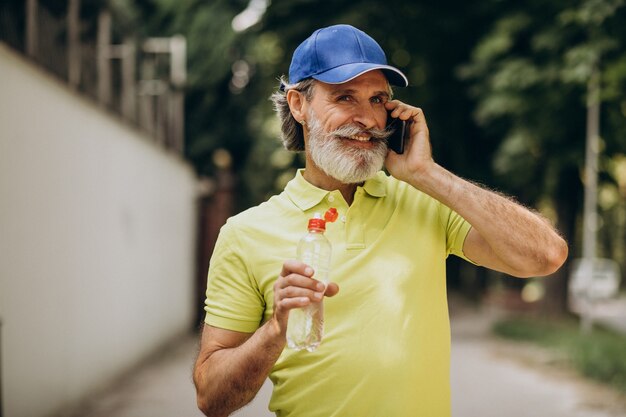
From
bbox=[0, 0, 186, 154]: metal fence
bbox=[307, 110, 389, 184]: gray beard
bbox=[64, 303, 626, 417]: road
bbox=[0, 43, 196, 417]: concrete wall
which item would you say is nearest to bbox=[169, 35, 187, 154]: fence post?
bbox=[0, 0, 186, 154]: metal fence

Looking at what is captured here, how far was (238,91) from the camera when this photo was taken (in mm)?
20297

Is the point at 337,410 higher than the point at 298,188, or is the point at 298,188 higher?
the point at 298,188

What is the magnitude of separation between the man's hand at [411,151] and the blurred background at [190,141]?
52 centimetres

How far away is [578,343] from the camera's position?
41.8 feet

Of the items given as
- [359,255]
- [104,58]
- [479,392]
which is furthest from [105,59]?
[359,255]

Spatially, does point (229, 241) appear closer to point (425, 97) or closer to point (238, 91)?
point (425, 97)

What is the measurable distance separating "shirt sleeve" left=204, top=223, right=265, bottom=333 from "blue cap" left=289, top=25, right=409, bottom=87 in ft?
2.04

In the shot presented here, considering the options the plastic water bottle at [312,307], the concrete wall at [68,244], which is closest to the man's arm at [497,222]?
the plastic water bottle at [312,307]

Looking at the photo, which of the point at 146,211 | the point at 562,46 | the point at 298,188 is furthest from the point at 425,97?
the point at 298,188

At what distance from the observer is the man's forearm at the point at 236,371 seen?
2326 mm

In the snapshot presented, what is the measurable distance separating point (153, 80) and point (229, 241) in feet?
40.4

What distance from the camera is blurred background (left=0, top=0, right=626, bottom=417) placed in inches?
290

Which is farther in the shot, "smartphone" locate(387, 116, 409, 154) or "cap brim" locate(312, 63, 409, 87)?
"smartphone" locate(387, 116, 409, 154)

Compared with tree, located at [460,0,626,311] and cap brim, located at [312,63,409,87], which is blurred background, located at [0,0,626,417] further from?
cap brim, located at [312,63,409,87]
